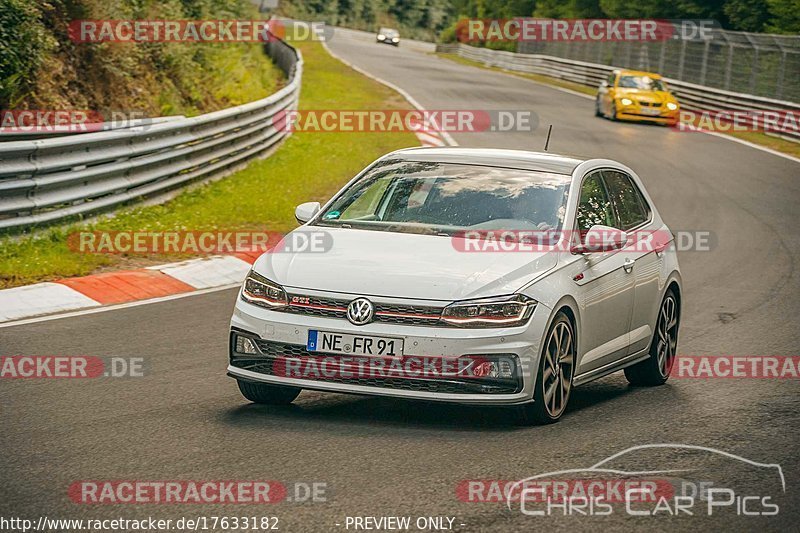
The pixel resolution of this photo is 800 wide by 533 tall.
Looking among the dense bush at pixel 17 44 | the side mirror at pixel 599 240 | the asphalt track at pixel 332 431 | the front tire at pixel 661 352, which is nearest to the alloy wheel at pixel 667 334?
the front tire at pixel 661 352

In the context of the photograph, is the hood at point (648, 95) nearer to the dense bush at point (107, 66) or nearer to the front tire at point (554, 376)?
the dense bush at point (107, 66)

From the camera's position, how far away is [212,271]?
1359 centimetres

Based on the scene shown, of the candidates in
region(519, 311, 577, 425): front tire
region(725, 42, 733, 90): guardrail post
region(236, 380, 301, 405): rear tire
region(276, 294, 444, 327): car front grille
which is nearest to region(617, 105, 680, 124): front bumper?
region(725, 42, 733, 90): guardrail post

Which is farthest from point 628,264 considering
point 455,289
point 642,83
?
point 642,83

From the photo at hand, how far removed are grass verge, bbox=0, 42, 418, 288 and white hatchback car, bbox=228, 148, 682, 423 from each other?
15.9 feet

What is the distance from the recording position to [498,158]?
28.6 feet

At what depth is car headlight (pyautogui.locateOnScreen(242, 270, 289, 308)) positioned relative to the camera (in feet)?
24.1

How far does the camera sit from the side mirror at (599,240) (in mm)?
7949

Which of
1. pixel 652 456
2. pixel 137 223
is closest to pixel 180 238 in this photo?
pixel 137 223

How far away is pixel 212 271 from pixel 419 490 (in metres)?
7.91

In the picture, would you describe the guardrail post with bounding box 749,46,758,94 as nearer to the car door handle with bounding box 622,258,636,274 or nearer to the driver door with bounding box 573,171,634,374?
the driver door with bounding box 573,171,634,374

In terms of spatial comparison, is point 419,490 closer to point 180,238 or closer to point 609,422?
point 609,422

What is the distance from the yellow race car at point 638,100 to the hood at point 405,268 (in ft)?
94.9

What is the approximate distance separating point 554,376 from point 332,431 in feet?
4.38
